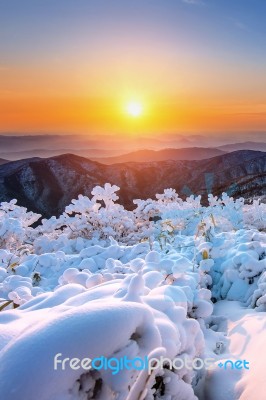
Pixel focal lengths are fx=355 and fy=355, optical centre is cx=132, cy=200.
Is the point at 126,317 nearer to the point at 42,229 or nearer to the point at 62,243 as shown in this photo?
the point at 62,243

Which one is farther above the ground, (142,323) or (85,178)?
(142,323)

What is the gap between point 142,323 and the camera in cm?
156

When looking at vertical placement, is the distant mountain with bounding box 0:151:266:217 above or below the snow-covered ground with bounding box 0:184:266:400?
below

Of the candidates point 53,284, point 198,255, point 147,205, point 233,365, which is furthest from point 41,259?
point 147,205

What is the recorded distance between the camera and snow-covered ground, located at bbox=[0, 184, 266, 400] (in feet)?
4.47

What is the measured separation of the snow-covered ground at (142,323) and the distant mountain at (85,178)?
137 feet

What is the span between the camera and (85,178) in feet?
172

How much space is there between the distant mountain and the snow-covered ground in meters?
41.8

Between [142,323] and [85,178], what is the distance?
51.5 meters

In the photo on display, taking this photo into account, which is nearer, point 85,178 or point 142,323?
point 142,323

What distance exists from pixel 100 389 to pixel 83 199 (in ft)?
24.3

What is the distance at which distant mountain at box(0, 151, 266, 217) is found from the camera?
50.7 m

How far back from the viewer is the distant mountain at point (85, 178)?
50688 millimetres

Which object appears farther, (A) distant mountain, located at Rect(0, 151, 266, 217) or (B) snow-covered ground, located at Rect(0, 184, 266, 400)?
(A) distant mountain, located at Rect(0, 151, 266, 217)
